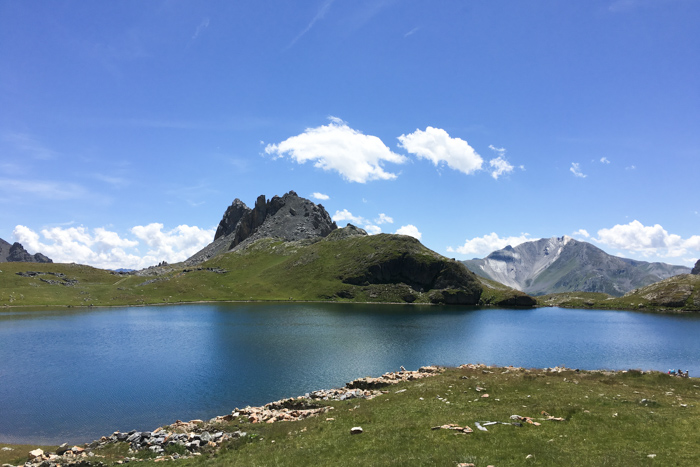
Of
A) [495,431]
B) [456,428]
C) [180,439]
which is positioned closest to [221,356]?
[180,439]

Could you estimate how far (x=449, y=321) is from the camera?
149375mm

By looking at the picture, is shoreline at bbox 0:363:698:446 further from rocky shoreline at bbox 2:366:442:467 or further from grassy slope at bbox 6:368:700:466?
grassy slope at bbox 6:368:700:466

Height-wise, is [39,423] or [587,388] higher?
[587,388]

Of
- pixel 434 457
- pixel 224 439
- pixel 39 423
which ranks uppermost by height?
pixel 434 457

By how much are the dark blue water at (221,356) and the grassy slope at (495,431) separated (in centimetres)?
2252

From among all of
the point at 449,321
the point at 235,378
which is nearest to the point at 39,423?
the point at 235,378

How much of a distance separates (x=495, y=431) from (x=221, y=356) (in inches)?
2659

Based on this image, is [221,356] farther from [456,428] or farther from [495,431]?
[495,431]

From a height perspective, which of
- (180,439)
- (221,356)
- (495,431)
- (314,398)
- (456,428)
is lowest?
(221,356)

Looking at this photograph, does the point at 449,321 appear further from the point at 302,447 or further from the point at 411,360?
the point at 302,447

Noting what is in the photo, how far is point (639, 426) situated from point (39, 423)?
60.7 m

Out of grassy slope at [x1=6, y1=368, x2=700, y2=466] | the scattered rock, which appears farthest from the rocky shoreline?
the scattered rock

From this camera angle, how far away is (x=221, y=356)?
79.8 metres

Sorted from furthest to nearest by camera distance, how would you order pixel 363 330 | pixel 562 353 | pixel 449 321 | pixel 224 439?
pixel 449 321, pixel 363 330, pixel 562 353, pixel 224 439
